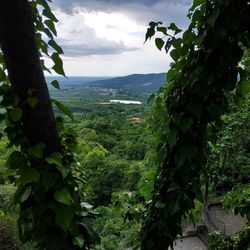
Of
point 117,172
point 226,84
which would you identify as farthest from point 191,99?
point 117,172

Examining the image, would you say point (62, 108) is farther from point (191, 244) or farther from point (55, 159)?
point (191, 244)

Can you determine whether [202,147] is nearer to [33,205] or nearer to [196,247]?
[33,205]

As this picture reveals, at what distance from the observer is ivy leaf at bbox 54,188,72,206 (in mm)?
1146

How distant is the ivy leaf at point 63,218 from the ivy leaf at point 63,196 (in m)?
0.04

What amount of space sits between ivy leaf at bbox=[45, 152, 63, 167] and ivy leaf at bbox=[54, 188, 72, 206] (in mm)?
101

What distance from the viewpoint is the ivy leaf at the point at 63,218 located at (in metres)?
1.17

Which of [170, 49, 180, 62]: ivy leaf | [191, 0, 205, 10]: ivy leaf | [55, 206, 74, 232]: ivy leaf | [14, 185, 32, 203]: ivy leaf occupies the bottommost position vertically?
[55, 206, 74, 232]: ivy leaf

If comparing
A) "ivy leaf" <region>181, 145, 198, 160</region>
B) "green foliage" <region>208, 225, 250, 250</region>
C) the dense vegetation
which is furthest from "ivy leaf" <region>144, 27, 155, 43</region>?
"green foliage" <region>208, 225, 250, 250</region>

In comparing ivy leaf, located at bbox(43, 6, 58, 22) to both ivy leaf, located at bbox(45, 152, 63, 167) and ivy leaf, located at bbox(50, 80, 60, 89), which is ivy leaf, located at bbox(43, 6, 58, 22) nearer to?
ivy leaf, located at bbox(50, 80, 60, 89)

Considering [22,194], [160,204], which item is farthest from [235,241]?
[22,194]

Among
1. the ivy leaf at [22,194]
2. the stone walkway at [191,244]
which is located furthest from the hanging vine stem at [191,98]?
the stone walkway at [191,244]

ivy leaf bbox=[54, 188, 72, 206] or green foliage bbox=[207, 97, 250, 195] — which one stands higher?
ivy leaf bbox=[54, 188, 72, 206]

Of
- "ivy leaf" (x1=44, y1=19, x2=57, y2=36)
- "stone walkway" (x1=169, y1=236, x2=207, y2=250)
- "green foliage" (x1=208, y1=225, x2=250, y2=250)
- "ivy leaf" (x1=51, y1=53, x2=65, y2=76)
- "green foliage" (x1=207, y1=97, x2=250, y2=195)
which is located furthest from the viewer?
"stone walkway" (x1=169, y1=236, x2=207, y2=250)

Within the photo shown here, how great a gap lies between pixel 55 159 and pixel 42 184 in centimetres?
10
